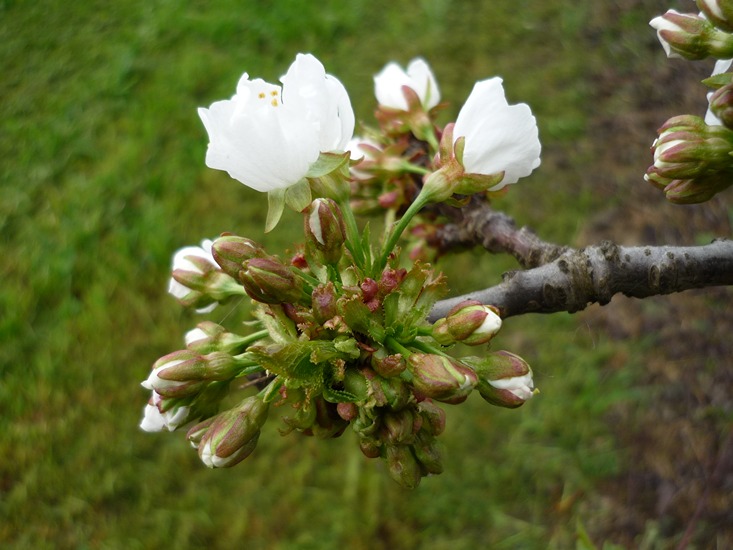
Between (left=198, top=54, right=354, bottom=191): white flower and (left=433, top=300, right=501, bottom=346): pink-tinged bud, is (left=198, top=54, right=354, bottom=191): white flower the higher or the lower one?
the higher one

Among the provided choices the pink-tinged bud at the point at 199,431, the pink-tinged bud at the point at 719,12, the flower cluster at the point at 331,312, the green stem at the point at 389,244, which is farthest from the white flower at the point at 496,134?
the pink-tinged bud at the point at 199,431

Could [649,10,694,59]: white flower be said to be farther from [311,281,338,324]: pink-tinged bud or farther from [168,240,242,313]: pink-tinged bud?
[168,240,242,313]: pink-tinged bud

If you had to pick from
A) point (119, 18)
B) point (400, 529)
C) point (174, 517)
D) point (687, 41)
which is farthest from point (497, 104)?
point (119, 18)

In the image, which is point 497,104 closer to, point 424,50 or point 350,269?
point 350,269

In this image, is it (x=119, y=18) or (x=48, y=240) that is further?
(x=119, y=18)

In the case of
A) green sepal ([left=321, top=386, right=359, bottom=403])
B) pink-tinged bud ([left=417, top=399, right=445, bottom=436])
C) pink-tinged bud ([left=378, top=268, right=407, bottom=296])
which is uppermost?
pink-tinged bud ([left=378, top=268, right=407, bottom=296])

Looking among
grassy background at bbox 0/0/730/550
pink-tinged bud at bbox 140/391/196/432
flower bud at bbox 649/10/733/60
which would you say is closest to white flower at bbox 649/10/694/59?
flower bud at bbox 649/10/733/60

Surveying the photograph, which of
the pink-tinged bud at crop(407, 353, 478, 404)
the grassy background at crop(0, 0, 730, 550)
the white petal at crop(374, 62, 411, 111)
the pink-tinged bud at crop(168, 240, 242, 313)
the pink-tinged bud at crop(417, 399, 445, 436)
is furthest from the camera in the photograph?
the grassy background at crop(0, 0, 730, 550)
